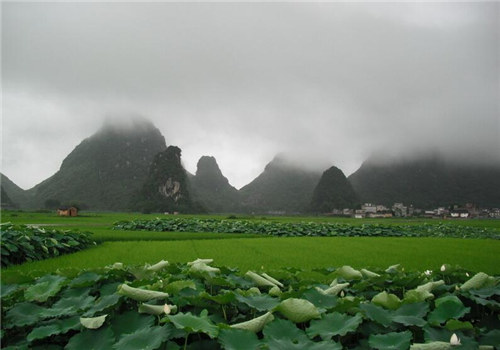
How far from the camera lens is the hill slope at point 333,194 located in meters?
70.2

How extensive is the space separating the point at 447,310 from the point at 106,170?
88.3 meters

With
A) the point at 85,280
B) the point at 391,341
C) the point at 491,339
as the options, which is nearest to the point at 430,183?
the point at 491,339

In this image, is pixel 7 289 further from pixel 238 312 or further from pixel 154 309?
pixel 238 312

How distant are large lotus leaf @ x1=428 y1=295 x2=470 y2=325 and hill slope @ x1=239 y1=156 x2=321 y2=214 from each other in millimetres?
76929

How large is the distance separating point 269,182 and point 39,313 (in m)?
97.8

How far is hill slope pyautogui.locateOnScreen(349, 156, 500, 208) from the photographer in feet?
214

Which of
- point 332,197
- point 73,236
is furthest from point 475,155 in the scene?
point 73,236

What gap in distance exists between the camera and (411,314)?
84.9 inches

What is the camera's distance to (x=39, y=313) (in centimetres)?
207

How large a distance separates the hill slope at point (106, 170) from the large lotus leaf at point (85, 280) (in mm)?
73068

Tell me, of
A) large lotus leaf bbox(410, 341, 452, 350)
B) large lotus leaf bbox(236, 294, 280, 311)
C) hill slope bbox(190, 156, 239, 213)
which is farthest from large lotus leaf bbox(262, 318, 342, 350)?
hill slope bbox(190, 156, 239, 213)

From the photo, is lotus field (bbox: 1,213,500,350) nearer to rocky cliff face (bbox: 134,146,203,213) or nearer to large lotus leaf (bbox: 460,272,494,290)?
large lotus leaf (bbox: 460,272,494,290)

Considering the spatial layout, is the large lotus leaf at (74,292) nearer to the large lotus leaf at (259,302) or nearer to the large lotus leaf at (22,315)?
the large lotus leaf at (22,315)

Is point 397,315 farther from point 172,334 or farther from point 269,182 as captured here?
point 269,182
